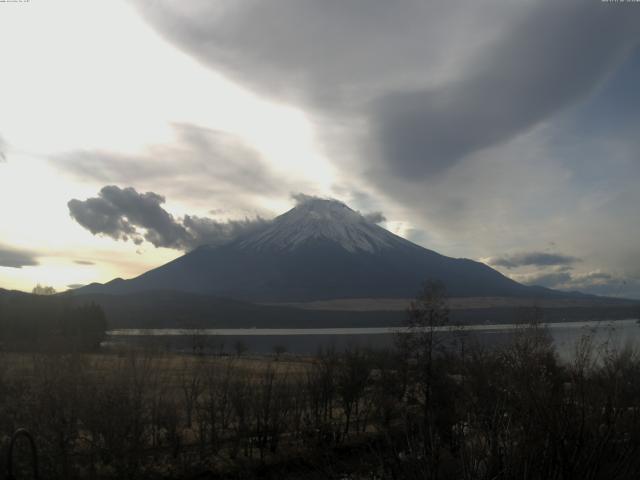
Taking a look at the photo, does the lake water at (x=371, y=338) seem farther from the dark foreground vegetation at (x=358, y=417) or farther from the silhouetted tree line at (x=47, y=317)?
the silhouetted tree line at (x=47, y=317)

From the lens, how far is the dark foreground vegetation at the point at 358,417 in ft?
17.8

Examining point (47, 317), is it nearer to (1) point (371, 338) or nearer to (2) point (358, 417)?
(2) point (358, 417)

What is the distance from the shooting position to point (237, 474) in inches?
837

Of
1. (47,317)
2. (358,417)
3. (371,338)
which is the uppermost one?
(47,317)

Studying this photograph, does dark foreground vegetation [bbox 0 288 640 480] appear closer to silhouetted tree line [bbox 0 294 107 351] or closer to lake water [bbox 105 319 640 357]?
lake water [bbox 105 319 640 357]

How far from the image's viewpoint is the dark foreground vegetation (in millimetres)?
5438

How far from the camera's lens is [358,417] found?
27.5 metres

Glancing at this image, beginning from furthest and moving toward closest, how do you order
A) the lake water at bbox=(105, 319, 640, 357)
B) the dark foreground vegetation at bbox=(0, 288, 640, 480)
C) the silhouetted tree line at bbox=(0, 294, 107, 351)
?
1. the silhouetted tree line at bbox=(0, 294, 107, 351)
2. the lake water at bbox=(105, 319, 640, 357)
3. the dark foreground vegetation at bbox=(0, 288, 640, 480)

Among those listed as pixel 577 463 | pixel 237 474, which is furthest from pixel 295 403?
pixel 577 463

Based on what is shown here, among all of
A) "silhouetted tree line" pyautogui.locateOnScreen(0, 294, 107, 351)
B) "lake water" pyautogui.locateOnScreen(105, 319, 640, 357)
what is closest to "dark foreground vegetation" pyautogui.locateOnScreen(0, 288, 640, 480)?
"lake water" pyautogui.locateOnScreen(105, 319, 640, 357)

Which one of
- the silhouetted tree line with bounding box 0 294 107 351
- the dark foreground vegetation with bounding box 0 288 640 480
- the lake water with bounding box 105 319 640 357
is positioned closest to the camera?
the dark foreground vegetation with bounding box 0 288 640 480

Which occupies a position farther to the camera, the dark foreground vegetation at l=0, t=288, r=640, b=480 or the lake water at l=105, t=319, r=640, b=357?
the lake water at l=105, t=319, r=640, b=357

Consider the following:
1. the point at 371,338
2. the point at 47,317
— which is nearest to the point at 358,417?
the point at 47,317

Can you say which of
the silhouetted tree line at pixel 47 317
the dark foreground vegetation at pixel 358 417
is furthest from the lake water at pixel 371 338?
the silhouetted tree line at pixel 47 317
